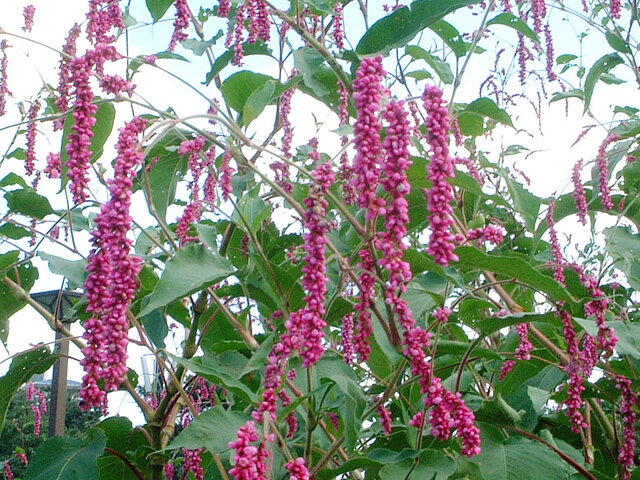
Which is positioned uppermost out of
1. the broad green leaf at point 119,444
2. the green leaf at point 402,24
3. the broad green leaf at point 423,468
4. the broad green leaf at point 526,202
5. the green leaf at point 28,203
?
the green leaf at point 402,24

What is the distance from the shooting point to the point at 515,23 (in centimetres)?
184

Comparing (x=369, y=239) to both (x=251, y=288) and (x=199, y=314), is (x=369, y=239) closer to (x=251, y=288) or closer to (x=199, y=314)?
(x=251, y=288)

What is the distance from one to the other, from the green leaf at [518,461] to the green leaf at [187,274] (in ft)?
2.09

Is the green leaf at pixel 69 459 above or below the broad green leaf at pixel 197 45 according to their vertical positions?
below

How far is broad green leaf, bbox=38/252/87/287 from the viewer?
176 cm

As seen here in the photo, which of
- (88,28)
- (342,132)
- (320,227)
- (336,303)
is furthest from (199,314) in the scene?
(320,227)

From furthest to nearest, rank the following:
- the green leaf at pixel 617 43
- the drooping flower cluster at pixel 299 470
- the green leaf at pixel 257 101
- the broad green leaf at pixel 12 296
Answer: the green leaf at pixel 617 43 → the broad green leaf at pixel 12 296 → the green leaf at pixel 257 101 → the drooping flower cluster at pixel 299 470

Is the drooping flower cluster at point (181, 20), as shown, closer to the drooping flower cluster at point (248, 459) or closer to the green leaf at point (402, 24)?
the green leaf at point (402, 24)

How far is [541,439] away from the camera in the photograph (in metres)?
1.45

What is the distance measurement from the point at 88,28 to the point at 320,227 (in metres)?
1.20

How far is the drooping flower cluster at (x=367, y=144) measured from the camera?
0.90 m

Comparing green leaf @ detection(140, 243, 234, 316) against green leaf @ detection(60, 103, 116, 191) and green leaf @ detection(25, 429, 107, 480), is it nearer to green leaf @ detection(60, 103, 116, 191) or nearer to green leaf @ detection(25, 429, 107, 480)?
green leaf @ detection(60, 103, 116, 191)

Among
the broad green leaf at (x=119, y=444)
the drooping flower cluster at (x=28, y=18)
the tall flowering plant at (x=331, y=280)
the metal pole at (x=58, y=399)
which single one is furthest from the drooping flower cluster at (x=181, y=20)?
the metal pole at (x=58, y=399)

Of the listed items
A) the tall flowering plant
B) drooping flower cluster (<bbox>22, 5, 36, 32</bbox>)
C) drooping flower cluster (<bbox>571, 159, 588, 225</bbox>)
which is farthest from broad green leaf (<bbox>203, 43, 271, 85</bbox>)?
drooping flower cluster (<bbox>22, 5, 36, 32</bbox>)
